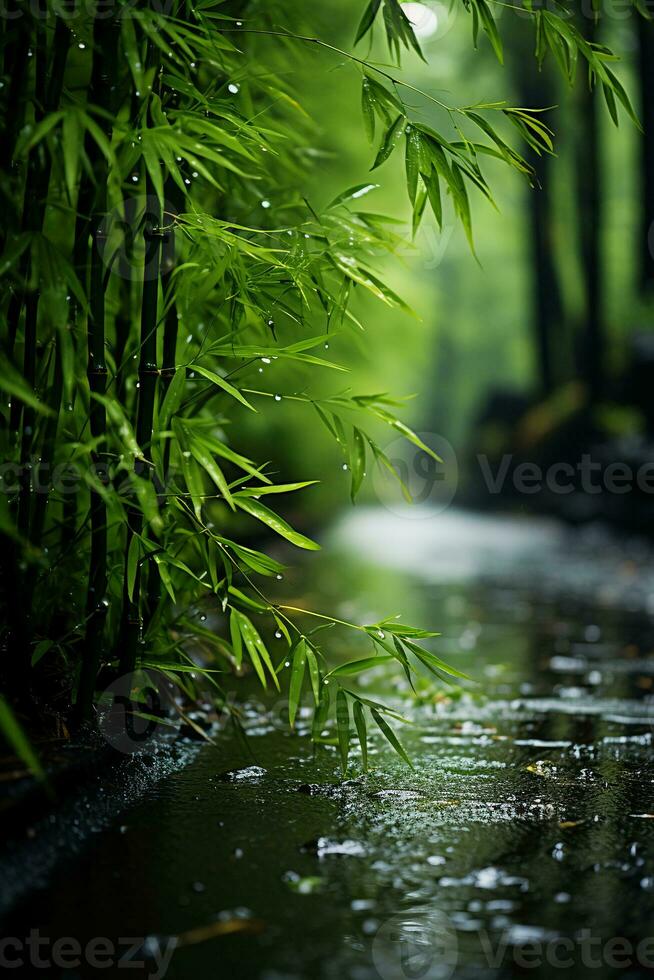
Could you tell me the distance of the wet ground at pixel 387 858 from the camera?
1794mm

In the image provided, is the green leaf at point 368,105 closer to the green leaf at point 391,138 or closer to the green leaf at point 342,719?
the green leaf at point 391,138

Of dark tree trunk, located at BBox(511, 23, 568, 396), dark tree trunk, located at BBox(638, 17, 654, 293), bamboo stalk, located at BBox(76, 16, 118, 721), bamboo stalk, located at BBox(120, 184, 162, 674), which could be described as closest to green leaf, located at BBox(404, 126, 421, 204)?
bamboo stalk, located at BBox(120, 184, 162, 674)

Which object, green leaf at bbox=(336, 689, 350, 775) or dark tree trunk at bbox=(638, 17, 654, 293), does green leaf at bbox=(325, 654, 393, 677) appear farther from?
dark tree trunk at bbox=(638, 17, 654, 293)

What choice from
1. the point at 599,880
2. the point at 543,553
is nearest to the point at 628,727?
the point at 599,880

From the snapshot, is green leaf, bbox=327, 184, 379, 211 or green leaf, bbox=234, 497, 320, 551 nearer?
green leaf, bbox=234, 497, 320, 551

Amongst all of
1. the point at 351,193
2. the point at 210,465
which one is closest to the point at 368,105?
the point at 351,193

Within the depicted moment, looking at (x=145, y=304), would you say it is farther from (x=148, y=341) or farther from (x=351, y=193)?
(x=351, y=193)

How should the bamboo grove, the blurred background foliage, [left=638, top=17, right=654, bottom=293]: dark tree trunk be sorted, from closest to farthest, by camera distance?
the bamboo grove → the blurred background foliage → [left=638, top=17, right=654, bottom=293]: dark tree trunk

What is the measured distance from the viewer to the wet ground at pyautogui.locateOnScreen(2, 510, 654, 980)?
1794 millimetres

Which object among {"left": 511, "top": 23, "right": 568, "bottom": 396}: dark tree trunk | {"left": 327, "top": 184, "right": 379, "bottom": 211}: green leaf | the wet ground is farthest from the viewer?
{"left": 511, "top": 23, "right": 568, "bottom": 396}: dark tree trunk

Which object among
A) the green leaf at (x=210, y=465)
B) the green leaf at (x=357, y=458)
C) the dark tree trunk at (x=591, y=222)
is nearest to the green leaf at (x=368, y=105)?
the green leaf at (x=357, y=458)

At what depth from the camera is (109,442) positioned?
7.50 feet

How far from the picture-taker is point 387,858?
7.36 feet

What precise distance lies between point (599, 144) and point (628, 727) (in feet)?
42.6
